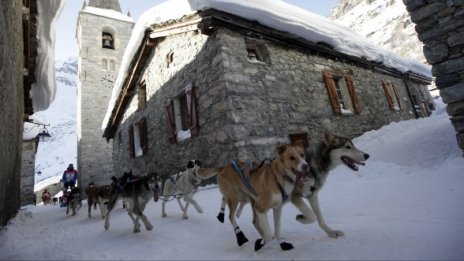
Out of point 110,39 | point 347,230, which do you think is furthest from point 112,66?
point 347,230

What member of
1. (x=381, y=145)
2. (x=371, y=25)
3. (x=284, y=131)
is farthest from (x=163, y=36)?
(x=371, y=25)

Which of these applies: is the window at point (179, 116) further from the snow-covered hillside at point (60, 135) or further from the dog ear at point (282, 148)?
the snow-covered hillside at point (60, 135)

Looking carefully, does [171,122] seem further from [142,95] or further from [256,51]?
[142,95]

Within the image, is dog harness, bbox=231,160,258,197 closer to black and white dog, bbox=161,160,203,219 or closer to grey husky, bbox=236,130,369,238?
grey husky, bbox=236,130,369,238

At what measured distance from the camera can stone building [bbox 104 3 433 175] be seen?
311 inches

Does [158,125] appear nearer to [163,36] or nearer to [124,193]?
[163,36]

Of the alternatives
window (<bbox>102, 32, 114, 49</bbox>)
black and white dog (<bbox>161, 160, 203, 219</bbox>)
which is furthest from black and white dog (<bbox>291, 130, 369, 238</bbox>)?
window (<bbox>102, 32, 114, 49</bbox>)

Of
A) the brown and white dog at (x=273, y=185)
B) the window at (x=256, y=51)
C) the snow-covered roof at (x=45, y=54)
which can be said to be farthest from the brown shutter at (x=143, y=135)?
the brown and white dog at (x=273, y=185)

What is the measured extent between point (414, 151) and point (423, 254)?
5.33 metres

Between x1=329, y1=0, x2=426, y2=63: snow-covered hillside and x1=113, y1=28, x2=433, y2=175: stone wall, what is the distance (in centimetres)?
3577

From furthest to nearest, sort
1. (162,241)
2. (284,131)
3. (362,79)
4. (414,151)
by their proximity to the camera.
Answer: (362,79) → (284,131) → (414,151) → (162,241)

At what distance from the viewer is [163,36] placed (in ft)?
35.2

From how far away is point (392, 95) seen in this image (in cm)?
1392

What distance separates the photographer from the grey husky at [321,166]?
3.05m
